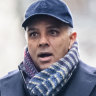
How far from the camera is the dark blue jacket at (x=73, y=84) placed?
2.58 metres

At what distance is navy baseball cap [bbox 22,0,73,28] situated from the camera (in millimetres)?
2619

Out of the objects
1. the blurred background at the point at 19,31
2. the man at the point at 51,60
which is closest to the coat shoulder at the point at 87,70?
the man at the point at 51,60

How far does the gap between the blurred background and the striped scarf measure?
5.03 m

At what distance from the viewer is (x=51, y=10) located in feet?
8.61

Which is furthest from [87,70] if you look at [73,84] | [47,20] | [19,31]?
[19,31]

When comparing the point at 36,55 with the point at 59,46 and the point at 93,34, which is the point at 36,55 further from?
the point at 93,34

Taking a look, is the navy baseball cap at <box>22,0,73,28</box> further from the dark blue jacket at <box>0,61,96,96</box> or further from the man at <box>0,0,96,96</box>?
the dark blue jacket at <box>0,61,96,96</box>

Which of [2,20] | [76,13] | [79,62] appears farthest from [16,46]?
[79,62]

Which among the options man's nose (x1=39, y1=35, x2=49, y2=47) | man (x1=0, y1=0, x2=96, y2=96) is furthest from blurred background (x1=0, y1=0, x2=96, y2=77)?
man's nose (x1=39, y1=35, x2=49, y2=47)

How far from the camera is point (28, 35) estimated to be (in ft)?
8.82

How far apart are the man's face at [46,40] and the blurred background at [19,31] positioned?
5.01 meters

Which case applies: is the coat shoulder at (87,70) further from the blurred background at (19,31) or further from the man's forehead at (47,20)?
the blurred background at (19,31)

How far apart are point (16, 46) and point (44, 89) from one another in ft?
23.0

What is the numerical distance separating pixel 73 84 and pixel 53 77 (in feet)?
0.47
